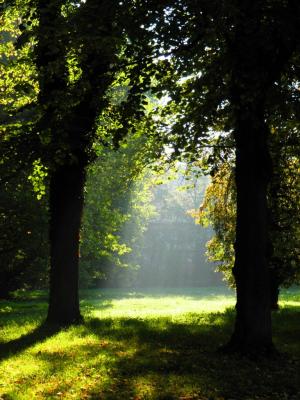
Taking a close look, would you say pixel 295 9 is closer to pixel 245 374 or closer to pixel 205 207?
pixel 245 374

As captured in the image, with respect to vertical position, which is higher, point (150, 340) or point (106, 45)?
point (106, 45)

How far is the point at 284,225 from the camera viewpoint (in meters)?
20.0

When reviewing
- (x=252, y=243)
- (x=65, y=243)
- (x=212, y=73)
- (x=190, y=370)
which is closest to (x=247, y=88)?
(x=212, y=73)

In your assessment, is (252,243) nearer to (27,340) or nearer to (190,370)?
(190,370)

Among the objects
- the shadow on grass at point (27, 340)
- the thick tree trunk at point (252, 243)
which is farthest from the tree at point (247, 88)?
the shadow on grass at point (27, 340)

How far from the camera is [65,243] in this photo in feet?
49.8

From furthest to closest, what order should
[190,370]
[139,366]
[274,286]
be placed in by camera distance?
[274,286] → [139,366] → [190,370]

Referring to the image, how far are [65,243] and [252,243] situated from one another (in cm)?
691

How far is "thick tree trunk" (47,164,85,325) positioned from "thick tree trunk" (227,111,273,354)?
248 inches

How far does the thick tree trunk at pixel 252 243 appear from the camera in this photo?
9969 mm

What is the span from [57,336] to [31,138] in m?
5.03

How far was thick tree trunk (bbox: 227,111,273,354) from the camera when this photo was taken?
9969 mm

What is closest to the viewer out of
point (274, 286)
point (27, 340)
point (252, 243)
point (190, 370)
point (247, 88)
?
point (190, 370)

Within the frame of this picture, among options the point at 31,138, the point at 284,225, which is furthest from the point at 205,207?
the point at 31,138
